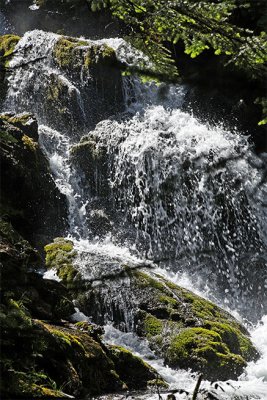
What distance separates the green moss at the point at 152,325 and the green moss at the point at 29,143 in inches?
284

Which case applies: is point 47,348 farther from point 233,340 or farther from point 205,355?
point 233,340

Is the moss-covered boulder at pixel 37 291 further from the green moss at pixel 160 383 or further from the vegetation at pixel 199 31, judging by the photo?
the vegetation at pixel 199 31

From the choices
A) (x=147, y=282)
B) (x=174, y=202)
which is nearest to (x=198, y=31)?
(x=147, y=282)

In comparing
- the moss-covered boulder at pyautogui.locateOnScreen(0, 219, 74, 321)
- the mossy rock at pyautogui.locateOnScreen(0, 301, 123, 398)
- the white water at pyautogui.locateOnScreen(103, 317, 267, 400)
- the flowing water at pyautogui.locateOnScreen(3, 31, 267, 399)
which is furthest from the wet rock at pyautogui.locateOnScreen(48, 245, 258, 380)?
the mossy rock at pyautogui.locateOnScreen(0, 301, 123, 398)

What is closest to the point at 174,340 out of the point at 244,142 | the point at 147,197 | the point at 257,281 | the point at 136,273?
the point at 136,273

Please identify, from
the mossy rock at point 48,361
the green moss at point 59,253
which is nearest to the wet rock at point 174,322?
the green moss at point 59,253

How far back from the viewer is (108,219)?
48.6 ft

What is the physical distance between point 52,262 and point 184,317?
347cm

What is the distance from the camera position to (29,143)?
47.3 ft

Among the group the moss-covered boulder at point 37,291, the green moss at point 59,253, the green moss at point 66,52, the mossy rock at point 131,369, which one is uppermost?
the green moss at point 66,52

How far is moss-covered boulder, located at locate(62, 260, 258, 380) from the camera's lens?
326 inches

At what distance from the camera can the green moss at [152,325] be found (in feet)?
29.4

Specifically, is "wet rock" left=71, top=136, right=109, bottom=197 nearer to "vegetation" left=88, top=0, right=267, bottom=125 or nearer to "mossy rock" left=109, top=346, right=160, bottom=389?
"mossy rock" left=109, top=346, right=160, bottom=389

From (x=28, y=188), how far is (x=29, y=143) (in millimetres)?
Answer: 1695
